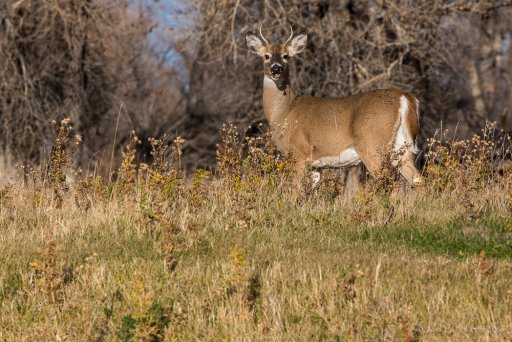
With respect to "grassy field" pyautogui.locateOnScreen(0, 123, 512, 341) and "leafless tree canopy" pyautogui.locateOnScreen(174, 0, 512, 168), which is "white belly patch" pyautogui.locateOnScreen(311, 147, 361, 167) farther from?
"leafless tree canopy" pyautogui.locateOnScreen(174, 0, 512, 168)

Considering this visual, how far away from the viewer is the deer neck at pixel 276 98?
10.9 metres

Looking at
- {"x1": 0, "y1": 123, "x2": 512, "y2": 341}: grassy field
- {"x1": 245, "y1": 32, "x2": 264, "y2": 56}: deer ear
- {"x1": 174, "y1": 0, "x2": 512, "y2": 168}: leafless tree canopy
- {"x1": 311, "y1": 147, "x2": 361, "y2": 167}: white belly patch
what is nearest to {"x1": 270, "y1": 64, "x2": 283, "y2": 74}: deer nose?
{"x1": 245, "y1": 32, "x2": 264, "y2": 56}: deer ear

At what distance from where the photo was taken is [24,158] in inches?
682

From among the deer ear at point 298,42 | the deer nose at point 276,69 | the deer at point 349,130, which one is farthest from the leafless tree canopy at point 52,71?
the deer at point 349,130

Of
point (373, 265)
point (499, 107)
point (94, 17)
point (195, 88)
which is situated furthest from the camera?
point (499, 107)

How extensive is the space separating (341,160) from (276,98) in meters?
1.59

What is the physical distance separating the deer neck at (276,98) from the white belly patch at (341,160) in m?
1.09

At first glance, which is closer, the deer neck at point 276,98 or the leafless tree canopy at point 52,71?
the deer neck at point 276,98

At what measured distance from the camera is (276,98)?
11.1 m

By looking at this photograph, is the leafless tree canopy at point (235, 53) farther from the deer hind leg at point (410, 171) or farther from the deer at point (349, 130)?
the deer hind leg at point (410, 171)

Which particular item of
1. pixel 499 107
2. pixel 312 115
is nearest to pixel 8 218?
pixel 312 115

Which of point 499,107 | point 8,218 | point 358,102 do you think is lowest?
point 499,107

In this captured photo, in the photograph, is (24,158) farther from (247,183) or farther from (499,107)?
(499,107)

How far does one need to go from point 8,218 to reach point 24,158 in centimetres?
1036
